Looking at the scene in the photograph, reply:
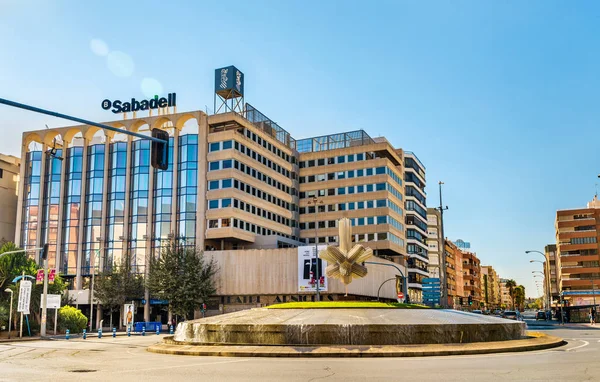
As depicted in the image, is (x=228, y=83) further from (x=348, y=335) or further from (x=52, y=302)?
(x=348, y=335)

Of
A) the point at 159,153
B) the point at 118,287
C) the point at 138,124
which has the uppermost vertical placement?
the point at 138,124

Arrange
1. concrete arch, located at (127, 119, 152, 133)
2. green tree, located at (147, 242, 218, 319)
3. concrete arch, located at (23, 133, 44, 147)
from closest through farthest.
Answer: green tree, located at (147, 242, 218, 319) < concrete arch, located at (127, 119, 152, 133) < concrete arch, located at (23, 133, 44, 147)

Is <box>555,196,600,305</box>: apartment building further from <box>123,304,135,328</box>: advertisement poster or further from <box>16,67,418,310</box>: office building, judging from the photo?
<box>123,304,135,328</box>: advertisement poster

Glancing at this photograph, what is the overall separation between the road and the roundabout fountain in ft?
5.03

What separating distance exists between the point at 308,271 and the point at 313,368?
58253 mm

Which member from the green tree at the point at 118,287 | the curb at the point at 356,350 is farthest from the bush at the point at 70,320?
the curb at the point at 356,350

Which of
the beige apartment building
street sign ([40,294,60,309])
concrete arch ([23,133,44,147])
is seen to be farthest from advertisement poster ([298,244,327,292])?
the beige apartment building

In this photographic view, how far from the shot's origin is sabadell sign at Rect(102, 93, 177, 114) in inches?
3356

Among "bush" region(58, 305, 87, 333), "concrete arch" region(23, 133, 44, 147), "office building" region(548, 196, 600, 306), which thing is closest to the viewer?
"bush" region(58, 305, 87, 333)

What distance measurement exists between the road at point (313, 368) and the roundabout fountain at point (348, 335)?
60.4 inches

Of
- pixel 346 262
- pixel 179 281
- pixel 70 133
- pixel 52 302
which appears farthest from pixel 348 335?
pixel 70 133

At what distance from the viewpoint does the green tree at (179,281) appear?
72938 mm

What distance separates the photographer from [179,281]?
73188 millimetres

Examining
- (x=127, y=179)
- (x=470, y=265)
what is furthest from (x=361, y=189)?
(x=470, y=265)
